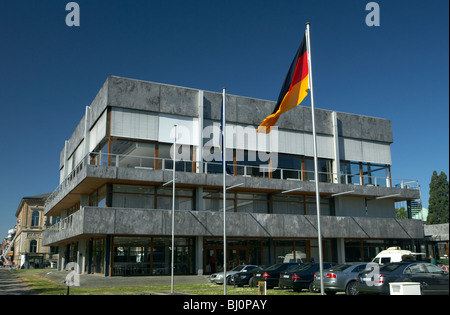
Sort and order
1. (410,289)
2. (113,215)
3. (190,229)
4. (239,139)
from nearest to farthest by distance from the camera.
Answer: (410,289) → (113,215) → (190,229) → (239,139)

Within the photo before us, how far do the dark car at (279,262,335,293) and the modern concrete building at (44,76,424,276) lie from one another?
12.5 metres

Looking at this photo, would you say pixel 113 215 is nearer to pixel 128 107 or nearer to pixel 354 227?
pixel 128 107

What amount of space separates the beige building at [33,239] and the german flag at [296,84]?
286ft

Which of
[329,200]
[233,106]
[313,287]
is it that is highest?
[233,106]

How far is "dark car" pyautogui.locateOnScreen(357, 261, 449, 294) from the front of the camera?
16141mm

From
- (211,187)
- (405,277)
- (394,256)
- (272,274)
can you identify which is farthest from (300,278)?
(211,187)

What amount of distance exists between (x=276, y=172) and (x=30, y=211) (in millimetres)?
76998

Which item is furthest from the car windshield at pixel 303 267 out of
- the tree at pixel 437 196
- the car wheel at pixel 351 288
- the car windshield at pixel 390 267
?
the tree at pixel 437 196

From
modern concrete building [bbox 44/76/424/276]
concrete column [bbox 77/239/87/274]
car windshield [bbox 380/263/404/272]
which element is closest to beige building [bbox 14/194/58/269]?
modern concrete building [bbox 44/76/424/276]

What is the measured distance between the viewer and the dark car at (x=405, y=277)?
53.0 feet

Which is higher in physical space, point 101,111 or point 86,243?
point 101,111

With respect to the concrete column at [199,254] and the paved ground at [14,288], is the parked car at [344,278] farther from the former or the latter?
the paved ground at [14,288]
